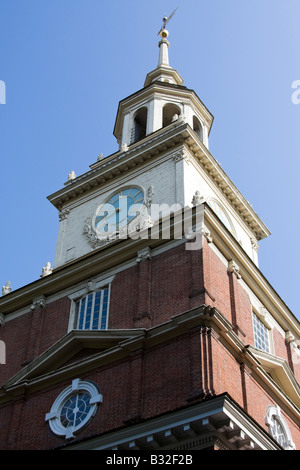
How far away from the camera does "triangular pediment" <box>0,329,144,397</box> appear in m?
24.7

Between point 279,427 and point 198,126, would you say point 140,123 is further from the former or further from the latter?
point 279,427

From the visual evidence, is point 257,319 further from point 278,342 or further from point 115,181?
point 115,181

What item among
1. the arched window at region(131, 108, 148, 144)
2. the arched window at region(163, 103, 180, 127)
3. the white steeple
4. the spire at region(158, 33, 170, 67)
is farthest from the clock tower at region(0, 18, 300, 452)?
the spire at region(158, 33, 170, 67)

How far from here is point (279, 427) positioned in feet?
82.4

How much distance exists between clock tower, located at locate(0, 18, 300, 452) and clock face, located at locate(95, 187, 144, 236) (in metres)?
0.07

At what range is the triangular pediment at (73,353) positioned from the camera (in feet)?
81.1

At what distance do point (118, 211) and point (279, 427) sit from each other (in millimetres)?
12377

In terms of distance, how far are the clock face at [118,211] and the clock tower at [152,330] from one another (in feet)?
0.23

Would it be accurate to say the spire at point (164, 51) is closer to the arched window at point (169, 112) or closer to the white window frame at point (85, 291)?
the arched window at point (169, 112)

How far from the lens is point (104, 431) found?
22.7 meters

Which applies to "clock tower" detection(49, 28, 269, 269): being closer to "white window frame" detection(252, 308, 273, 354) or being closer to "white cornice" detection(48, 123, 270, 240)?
"white cornice" detection(48, 123, 270, 240)

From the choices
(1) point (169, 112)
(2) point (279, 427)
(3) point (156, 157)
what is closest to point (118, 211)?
(3) point (156, 157)
